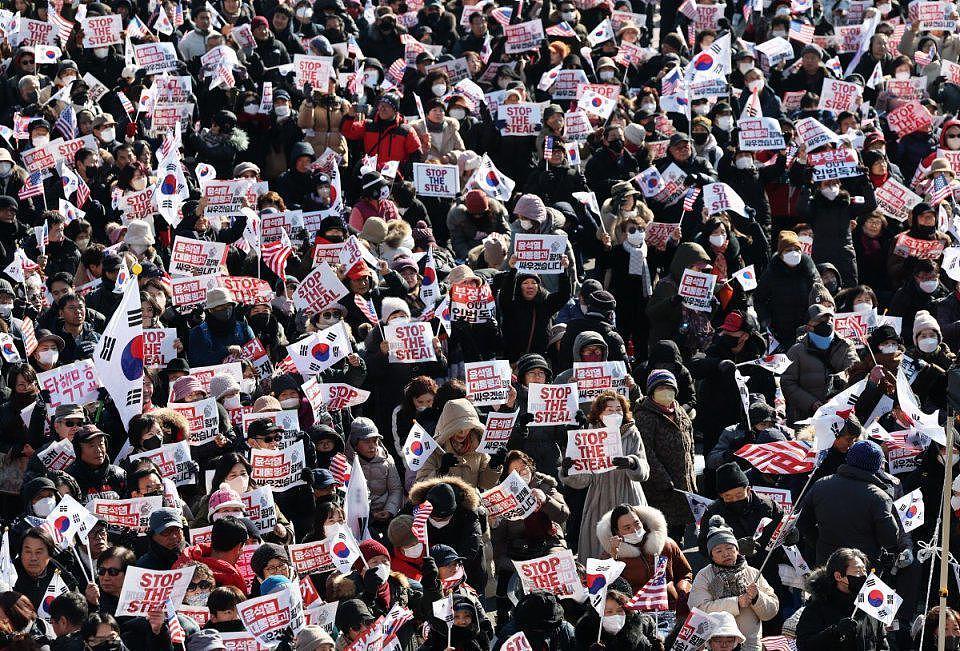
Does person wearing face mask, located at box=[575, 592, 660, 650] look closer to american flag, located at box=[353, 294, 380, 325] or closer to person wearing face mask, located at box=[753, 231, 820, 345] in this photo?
american flag, located at box=[353, 294, 380, 325]

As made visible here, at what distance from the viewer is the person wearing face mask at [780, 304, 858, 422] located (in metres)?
15.3

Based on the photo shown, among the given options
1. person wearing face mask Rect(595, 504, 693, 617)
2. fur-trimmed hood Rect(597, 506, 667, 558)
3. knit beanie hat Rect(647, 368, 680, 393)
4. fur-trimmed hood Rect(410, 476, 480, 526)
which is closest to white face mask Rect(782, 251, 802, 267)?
knit beanie hat Rect(647, 368, 680, 393)

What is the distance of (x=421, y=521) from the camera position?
12.7 meters

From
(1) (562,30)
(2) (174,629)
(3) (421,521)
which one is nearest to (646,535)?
(3) (421,521)

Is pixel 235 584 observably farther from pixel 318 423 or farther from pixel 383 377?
pixel 383 377

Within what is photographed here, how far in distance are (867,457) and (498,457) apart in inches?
114

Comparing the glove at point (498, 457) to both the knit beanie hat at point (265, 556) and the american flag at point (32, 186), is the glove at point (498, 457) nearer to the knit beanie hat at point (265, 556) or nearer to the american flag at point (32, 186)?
the knit beanie hat at point (265, 556)

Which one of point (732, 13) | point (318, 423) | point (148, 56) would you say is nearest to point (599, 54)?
point (732, 13)

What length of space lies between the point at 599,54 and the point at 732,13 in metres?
3.11

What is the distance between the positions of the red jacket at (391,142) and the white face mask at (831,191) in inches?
156

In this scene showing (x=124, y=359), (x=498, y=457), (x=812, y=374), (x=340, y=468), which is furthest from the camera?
(x=812, y=374)

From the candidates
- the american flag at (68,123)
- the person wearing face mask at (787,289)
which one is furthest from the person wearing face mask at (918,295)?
the american flag at (68,123)

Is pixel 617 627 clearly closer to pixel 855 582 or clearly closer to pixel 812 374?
pixel 855 582

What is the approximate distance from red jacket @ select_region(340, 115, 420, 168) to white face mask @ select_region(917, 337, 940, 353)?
6.08m
